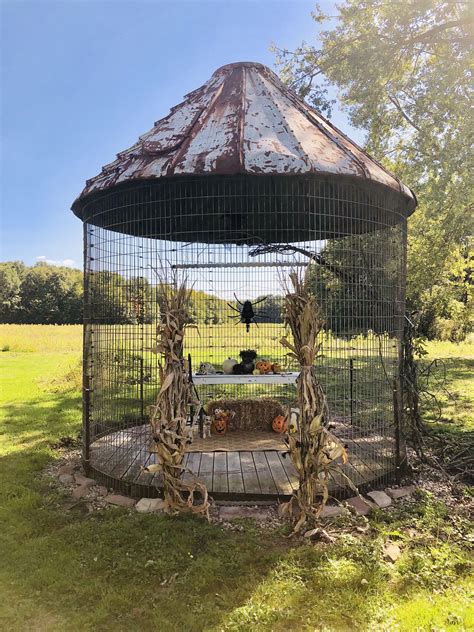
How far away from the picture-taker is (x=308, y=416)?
3.76m

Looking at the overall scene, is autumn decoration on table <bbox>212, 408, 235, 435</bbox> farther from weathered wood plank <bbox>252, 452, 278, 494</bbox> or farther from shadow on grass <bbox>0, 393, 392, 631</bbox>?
shadow on grass <bbox>0, 393, 392, 631</bbox>

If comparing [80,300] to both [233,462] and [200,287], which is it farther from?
[233,462]

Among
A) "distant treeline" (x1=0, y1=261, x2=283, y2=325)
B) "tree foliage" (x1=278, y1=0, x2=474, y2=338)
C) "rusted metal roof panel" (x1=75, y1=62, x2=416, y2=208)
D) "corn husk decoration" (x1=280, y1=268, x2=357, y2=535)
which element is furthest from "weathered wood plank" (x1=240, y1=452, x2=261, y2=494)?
"tree foliage" (x1=278, y1=0, x2=474, y2=338)

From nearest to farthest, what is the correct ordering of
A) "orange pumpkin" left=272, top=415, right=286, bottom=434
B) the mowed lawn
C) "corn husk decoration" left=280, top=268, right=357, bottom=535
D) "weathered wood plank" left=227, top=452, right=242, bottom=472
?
the mowed lawn → "corn husk decoration" left=280, top=268, right=357, bottom=535 → "weathered wood plank" left=227, top=452, right=242, bottom=472 → "orange pumpkin" left=272, top=415, right=286, bottom=434

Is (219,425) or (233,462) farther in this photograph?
(219,425)

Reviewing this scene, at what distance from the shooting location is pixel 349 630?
273 cm

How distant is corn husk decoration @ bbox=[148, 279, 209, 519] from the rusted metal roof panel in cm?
127

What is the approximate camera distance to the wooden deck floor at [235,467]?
4621 millimetres

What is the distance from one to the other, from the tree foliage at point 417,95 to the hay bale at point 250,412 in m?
5.13

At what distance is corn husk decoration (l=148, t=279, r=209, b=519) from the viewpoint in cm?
396

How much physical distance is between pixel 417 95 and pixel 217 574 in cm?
989

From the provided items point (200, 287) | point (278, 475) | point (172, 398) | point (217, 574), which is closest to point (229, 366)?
point (200, 287)

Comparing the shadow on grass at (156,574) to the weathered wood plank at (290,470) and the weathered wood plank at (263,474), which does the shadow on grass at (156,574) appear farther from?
the weathered wood plank at (290,470)

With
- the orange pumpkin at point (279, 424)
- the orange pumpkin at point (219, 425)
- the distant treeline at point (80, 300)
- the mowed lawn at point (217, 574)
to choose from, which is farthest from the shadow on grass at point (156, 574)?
the orange pumpkin at point (279, 424)
